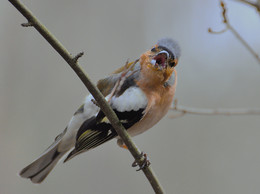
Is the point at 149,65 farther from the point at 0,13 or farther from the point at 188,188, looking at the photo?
the point at 0,13

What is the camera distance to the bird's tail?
3.68 m

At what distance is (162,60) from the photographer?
302 centimetres

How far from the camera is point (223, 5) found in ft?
8.73

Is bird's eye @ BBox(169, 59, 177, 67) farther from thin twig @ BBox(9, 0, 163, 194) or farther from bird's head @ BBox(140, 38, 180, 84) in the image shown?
thin twig @ BBox(9, 0, 163, 194)

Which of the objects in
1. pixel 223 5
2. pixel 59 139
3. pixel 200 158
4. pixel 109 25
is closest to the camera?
pixel 223 5

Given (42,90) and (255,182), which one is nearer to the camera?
(42,90)

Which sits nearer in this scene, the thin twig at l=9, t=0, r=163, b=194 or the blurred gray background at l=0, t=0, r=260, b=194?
the thin twig at l=9, t=0, r=163, b=194

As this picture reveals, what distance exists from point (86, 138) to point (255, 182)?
15.7 ft

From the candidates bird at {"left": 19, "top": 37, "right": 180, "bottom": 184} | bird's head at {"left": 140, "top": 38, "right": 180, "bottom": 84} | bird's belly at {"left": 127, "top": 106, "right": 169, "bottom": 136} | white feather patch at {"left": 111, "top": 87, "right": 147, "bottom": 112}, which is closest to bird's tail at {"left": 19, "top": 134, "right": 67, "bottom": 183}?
bird at {"left": 19, "top": 37, "right": 180, "bottom": 184}

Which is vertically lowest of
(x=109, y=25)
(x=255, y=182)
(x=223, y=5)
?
(x=255, y=182)

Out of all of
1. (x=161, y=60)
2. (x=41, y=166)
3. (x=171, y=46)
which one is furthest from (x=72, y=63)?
(x=41, y=166)

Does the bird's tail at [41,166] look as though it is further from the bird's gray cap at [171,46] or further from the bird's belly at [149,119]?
the bird's gray cap at [171,46]

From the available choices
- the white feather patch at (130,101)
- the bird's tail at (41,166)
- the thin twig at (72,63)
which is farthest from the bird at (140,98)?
the bird's tail at (41,166)

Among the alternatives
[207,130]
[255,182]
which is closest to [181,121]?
[207,130]
